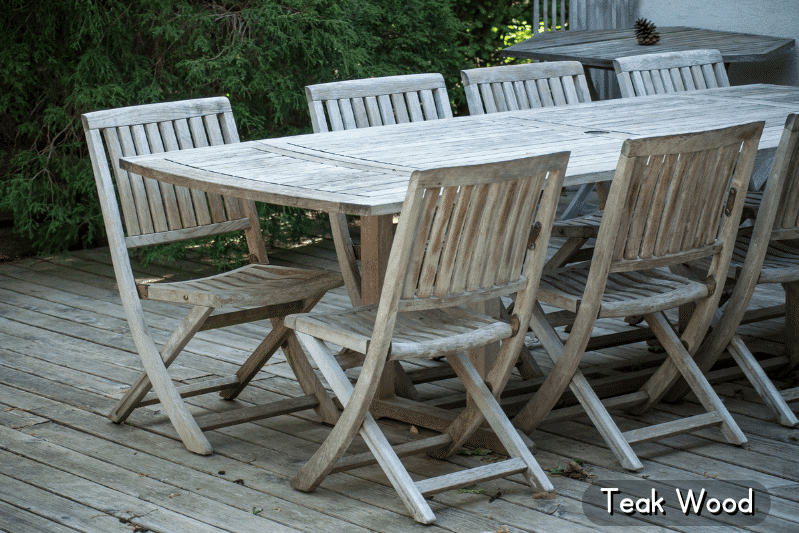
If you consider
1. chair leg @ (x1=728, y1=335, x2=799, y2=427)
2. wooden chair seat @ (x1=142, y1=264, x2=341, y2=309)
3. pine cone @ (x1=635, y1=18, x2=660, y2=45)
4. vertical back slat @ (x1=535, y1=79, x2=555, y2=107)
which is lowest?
chair leg @ (x1=728, y1=335, x2=799, y2=427)

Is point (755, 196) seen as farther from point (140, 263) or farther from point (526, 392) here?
point (140, 263)

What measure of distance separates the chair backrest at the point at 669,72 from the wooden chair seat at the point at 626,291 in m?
1.76

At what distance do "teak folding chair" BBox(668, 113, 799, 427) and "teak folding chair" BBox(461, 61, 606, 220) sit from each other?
1223 millimetres

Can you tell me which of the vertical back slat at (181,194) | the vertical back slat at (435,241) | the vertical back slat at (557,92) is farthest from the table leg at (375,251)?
the vertical back slat at (557,92)

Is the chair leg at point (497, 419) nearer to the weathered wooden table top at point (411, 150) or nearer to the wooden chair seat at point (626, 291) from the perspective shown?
the wooden chair seat at point (626, 291)

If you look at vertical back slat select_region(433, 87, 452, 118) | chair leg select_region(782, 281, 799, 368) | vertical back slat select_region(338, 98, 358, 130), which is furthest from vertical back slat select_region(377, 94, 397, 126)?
chair leg select_region(782, 281, 799, 368)

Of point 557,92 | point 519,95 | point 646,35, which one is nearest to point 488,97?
point 519,95

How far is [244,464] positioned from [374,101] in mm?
1653

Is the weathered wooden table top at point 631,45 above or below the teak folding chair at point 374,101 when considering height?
below

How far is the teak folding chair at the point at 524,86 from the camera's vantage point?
4.54m

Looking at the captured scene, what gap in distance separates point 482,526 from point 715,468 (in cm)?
83

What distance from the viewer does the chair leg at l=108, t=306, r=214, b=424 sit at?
325 centimetres

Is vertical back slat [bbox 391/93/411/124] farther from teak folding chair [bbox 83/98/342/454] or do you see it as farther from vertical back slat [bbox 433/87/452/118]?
teak folding chair [bbox 83/98/342/454]

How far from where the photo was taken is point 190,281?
3352mm
